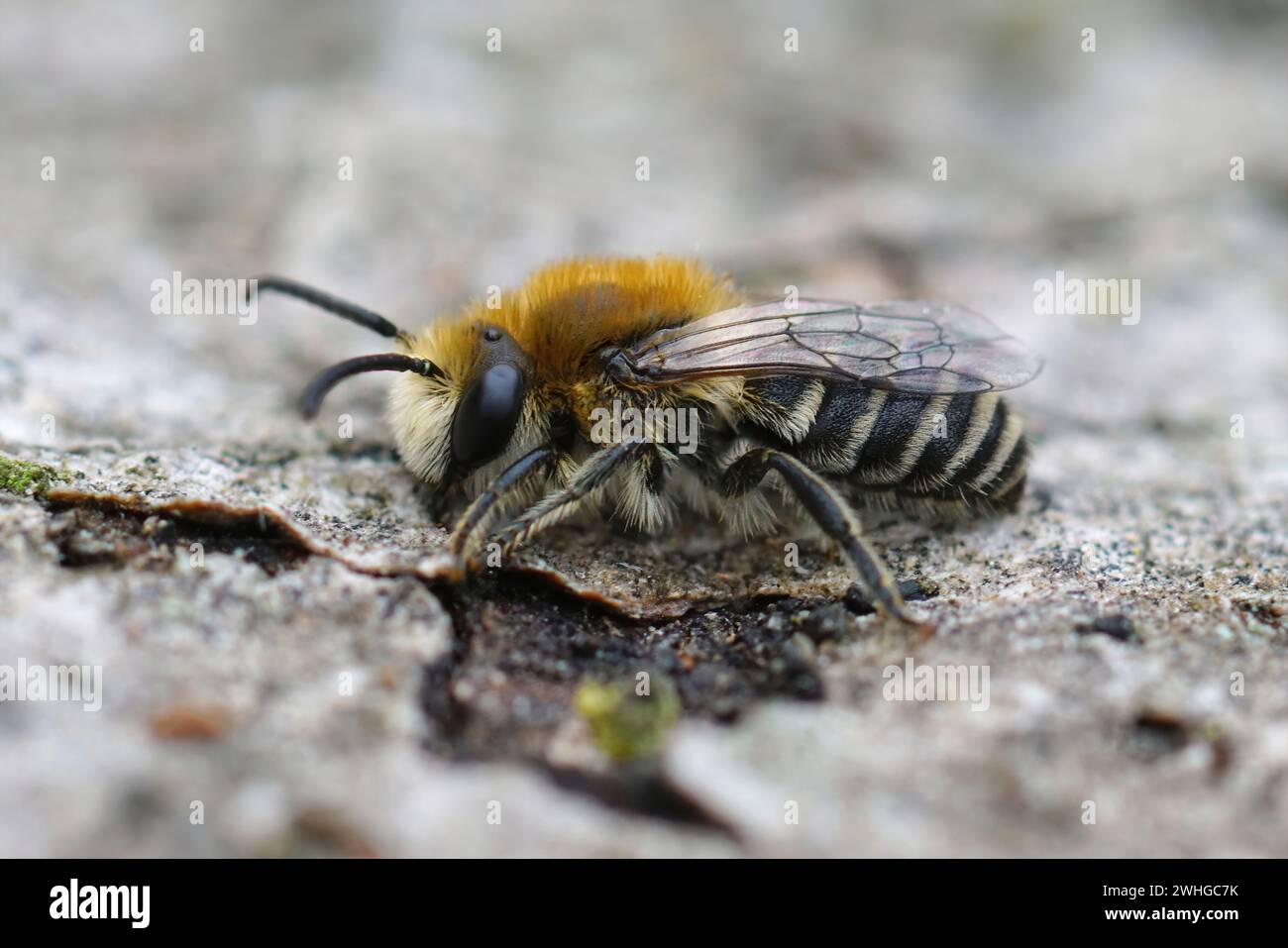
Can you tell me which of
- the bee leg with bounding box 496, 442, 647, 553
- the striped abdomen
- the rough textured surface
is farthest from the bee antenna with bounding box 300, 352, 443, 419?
the striped abdomen

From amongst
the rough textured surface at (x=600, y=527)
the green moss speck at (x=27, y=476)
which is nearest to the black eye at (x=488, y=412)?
the rough textured surface at (x=600, y=527)

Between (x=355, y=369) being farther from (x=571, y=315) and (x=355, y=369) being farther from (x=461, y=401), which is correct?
(x=571, y=315)

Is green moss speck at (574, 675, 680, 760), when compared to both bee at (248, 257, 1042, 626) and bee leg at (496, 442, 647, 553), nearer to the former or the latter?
bee leg at (496, 442, 647, 553)

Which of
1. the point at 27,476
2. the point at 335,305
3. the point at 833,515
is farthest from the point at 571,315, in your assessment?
the point at 27,476

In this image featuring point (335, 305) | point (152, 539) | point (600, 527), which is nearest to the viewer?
point (152, 539)

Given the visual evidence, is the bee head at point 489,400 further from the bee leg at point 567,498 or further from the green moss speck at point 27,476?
the green moss speck at point 27,476

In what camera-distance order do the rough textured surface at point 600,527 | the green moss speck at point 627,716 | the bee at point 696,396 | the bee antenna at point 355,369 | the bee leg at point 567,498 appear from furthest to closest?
1. the bee at point 696,396
2. the bee leg at point 567,498
3. the bee antenna at point 355,369
4. the green moss speck at point 627,716
5. the rough textured surface at point 600,527
